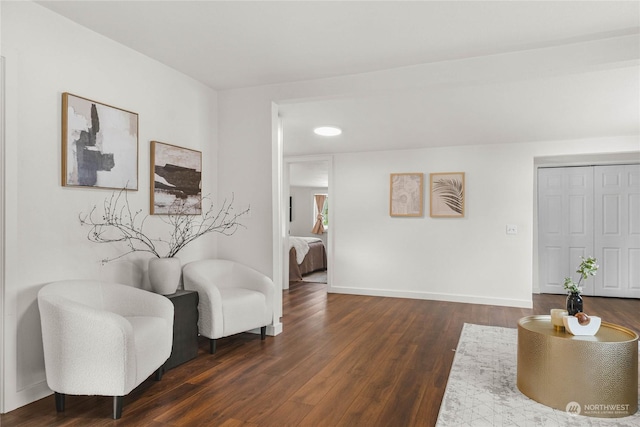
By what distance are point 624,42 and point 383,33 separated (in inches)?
68.7

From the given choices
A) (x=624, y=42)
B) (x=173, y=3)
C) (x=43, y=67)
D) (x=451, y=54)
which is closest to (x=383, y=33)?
(x=451, y=54)

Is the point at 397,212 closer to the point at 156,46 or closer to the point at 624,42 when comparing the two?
the point at 624,42

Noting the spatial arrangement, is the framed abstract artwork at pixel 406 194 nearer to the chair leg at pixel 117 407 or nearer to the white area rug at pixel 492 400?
the white area rug at pixel 492 400

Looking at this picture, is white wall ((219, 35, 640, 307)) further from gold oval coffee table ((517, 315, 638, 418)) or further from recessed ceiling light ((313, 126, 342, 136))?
gold oval coffee table ((517, 315, 638, 418))

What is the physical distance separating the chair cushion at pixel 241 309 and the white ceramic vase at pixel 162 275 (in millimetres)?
513

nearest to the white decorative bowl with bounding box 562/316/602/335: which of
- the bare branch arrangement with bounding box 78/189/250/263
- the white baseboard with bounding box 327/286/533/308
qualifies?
the bare branch arrangement with bounding box 78/189/250/263

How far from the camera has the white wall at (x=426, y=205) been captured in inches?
152

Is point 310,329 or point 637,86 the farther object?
point 310,329

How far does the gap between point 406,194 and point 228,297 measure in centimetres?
362

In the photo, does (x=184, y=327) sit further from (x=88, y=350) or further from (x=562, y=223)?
(x=562, y=223)

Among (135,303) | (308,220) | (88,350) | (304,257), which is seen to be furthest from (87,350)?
(308,220)

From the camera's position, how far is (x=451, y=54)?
11.1 feet

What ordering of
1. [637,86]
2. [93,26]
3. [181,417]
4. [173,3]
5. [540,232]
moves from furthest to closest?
1. [540,232]
2. [637,86]
3. [93,26]
4. [173,3]
5. [181,417]

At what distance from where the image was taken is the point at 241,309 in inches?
147
